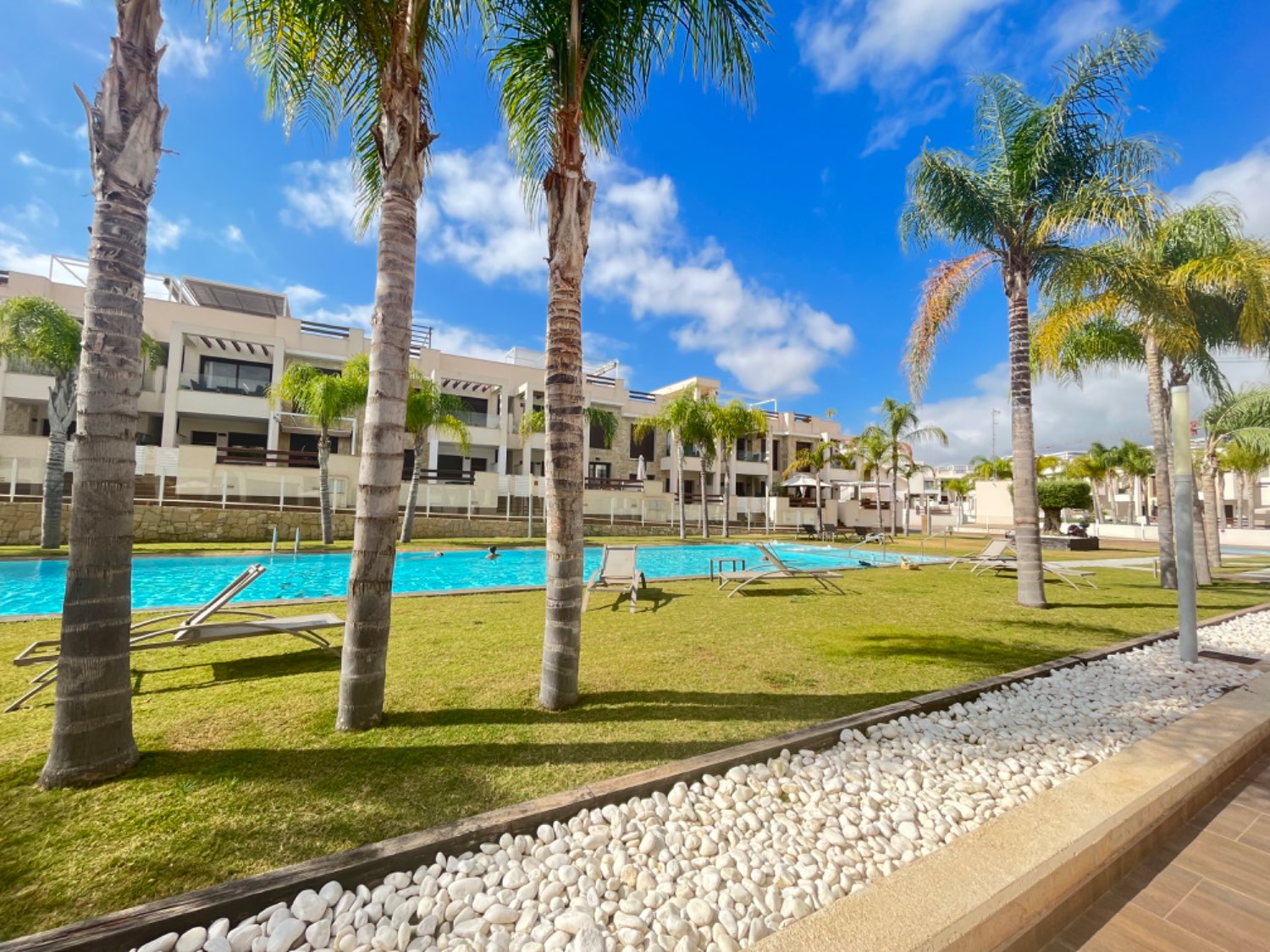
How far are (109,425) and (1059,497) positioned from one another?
42133mm

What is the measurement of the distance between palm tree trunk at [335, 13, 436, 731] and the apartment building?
1737cm

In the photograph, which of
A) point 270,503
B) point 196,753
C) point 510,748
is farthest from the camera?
point 270,503

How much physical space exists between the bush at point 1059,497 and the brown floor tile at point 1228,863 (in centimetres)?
3698

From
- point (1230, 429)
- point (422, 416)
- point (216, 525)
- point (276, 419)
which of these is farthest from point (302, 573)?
point (1230, 429)

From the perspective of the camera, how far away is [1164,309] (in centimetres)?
884

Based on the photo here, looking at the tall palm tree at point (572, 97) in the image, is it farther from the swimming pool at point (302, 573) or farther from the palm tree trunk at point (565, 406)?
the swimming pool at point (302, 573)

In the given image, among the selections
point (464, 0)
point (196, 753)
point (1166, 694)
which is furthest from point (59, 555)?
point (1166, 694)

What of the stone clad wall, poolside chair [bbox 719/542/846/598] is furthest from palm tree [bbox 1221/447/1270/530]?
the stone clad wall

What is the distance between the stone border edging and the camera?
177 cm

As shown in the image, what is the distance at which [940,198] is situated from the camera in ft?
29.3

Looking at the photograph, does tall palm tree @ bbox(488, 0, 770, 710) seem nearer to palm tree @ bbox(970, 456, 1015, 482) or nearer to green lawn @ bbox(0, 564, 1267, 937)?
green lawn @ bbox(0, 564, 1267, 937)

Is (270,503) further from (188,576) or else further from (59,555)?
(188,576)

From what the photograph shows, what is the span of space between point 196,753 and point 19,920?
1.28 meters

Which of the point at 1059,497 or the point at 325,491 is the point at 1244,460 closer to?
the point at 1059,497
